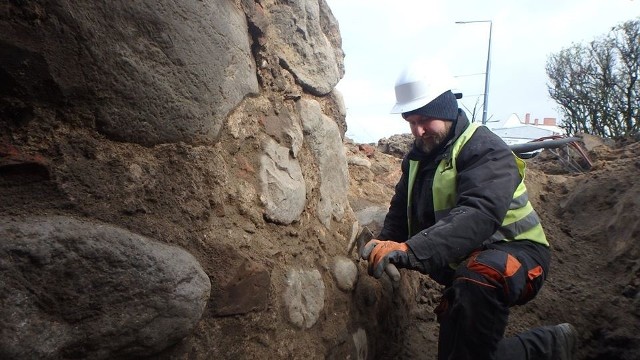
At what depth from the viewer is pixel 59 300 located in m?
1.20

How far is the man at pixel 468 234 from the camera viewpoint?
6.73 feet

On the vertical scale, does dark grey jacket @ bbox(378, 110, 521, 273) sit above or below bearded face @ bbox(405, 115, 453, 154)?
below

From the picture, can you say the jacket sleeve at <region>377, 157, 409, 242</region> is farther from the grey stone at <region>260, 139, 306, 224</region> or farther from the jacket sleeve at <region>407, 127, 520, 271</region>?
the grey stone at <region>260, 139, 306, 224</region>

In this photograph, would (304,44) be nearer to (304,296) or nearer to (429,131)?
(429,131)

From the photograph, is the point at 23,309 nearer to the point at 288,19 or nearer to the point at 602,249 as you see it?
the point at 288,19

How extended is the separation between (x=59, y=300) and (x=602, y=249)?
145 inches

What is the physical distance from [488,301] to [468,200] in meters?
0.45

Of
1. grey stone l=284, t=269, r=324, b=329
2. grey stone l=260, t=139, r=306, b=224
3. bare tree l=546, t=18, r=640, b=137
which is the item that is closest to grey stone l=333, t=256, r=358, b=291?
grey stone l=284, t=269, r=324, b=329

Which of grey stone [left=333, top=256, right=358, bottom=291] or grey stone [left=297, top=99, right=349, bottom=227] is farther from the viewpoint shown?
grey stone [left=297, top=99, right=349, bottom=227]

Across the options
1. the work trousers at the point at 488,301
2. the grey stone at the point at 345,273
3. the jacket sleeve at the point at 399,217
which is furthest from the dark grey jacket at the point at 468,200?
the grey stone at the point at 345,273

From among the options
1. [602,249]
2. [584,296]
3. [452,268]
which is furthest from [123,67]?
[602,249]

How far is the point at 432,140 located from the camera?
2.61m

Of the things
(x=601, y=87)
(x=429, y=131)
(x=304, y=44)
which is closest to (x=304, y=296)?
(x=429, y=131)

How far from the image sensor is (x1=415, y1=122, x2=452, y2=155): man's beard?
259 cm
